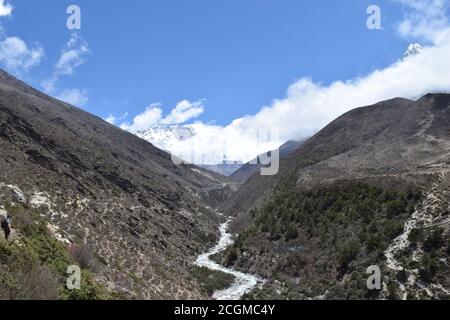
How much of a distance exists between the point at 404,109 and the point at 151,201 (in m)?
81.0

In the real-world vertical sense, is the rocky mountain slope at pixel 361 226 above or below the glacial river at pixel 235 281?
above

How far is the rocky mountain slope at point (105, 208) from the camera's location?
4081 centimetres

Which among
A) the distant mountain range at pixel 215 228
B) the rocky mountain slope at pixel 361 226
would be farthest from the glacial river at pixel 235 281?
the rocky mountain slope at pixel 361 226

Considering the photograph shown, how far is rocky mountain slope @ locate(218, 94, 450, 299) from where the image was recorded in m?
41.5

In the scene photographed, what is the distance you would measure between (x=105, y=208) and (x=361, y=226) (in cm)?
3316

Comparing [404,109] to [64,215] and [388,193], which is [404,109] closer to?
[388,193]

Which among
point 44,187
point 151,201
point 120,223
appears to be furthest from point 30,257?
point 151,201

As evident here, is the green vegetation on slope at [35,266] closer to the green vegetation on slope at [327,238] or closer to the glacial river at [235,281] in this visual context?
the glacial river at [235,281]

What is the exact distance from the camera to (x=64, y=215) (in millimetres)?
45906

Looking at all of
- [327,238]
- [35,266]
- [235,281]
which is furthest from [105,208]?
[35,266]

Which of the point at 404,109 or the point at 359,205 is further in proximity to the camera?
the point at 404,109

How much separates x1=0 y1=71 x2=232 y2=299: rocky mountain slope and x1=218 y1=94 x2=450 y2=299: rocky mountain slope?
31.9 ft

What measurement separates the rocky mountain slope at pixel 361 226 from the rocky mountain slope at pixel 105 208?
31.9 ft

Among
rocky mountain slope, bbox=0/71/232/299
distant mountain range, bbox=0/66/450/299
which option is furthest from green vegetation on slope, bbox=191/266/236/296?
rocky mountain slope, bbox=0/71/232/299
